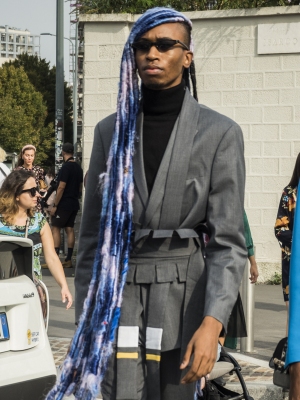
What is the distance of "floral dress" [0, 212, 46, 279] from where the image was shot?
6.88m

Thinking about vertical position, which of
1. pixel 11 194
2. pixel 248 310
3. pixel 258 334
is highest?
pixel 11 194

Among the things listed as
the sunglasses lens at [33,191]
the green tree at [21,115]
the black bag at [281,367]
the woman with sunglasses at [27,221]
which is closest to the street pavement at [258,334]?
the woman with sunglasses at [27,221]

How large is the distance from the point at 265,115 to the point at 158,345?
953cm

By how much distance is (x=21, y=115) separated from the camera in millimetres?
66812

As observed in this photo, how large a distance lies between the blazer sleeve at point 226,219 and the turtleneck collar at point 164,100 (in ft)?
0.72

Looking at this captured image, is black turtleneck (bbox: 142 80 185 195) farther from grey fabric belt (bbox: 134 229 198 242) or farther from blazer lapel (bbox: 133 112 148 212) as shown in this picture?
grey fabric belt (bbox: 134 229 198 242)

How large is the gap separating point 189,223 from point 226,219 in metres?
0.13

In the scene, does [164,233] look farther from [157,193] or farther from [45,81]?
[45,81]

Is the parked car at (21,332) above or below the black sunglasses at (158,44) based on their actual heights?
below

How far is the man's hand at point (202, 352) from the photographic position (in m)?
2.85

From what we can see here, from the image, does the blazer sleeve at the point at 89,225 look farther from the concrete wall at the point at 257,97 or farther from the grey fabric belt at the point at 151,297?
the concrete wall at the point at 257,97

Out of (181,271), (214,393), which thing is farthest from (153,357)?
(214,393)

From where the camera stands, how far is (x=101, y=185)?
326 cm

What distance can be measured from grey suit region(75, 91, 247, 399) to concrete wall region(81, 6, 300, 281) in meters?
9.19
